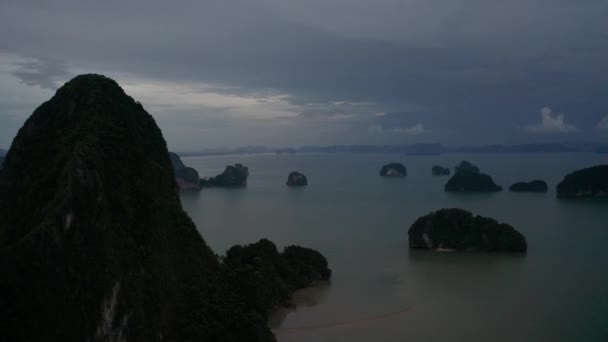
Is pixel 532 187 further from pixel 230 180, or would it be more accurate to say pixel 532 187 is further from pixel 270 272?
pixel 270 272

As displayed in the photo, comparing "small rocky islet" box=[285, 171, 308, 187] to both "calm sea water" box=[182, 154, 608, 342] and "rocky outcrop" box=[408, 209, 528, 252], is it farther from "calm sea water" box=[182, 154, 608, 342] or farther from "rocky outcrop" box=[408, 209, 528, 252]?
"rocky outcrop" box=[408, 209, 528, 252]

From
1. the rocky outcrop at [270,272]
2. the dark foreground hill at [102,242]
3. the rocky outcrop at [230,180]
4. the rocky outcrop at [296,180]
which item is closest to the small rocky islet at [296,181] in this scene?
the rocky outcrop at [296,180]

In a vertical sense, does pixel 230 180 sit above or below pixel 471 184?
below

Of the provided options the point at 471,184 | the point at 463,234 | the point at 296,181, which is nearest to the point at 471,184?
the point at 471,184

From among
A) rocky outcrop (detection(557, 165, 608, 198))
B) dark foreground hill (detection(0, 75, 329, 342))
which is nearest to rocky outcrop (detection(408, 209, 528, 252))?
dark foreground hill (detection(0, 75, 329, 342))

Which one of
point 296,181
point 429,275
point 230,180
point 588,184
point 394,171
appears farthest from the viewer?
point 394,171

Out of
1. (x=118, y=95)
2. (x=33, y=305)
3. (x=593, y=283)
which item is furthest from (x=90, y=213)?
(x=593, y=283)

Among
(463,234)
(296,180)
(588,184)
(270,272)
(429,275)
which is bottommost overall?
(429,275)
